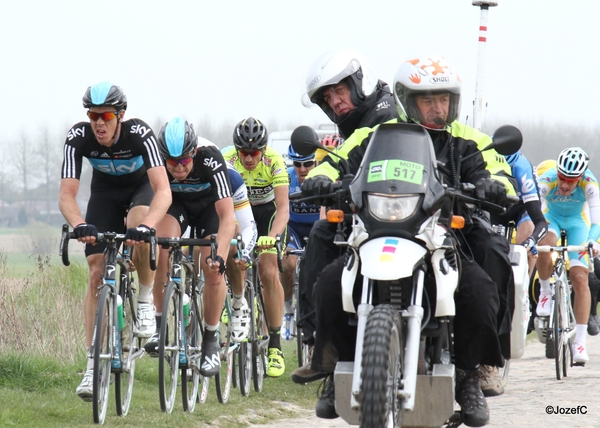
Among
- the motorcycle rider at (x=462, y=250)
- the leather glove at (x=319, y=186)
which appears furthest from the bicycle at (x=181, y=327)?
the motorcycle rider at (x=462, y=250)

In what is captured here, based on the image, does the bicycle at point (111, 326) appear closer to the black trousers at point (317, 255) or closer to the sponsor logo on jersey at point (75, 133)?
the sponsor logo on jersey at point (75, 133)

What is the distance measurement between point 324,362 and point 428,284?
26.2 inches

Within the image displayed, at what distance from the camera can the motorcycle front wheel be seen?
14.5 ft

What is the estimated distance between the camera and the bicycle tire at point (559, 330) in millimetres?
11109

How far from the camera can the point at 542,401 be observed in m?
9.29

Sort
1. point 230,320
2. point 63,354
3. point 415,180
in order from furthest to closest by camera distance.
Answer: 1. point 63,354
2. point 230,320
3. point 415,180

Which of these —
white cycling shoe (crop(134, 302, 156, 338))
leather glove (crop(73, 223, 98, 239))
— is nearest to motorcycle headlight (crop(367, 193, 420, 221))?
leather glove (crop(73, 223, 98, 239))

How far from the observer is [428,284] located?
516 centimetres

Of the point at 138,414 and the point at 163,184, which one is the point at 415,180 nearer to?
the point at 163,184

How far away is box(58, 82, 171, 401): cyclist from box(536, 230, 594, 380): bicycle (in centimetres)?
483

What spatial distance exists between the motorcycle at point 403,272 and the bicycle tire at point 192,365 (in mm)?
3439

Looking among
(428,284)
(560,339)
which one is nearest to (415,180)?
(428,284)

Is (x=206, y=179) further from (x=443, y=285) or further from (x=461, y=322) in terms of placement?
(x=443, y=285)

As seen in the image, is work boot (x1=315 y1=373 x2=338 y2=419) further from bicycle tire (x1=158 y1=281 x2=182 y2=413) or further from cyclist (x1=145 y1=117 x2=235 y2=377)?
cyclist (x1=145 y1=117 x2=235 y2=377)
